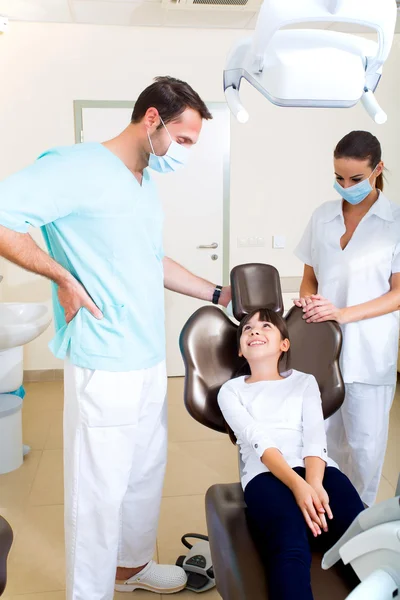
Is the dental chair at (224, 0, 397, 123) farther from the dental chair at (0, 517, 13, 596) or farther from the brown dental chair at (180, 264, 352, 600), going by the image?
the dental chair at (0, 517, 13, 596)

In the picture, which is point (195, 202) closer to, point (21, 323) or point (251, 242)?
point (251, 242)

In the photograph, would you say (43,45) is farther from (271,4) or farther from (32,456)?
(271,4)

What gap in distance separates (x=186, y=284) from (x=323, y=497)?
30.5 inches

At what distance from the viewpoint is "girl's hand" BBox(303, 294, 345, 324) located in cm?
174

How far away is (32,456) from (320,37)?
2399 millimetres

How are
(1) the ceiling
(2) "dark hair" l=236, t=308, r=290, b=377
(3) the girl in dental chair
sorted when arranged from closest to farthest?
(3) the girl in dental chair, (2) "dark hair" l=236, t=308, r=290, b=377, (1) the ceiling

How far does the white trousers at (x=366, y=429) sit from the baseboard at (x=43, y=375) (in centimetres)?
250

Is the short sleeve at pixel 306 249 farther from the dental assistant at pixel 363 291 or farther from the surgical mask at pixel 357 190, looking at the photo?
the surgical mask at pixel 357 190

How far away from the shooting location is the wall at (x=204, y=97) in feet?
12.1

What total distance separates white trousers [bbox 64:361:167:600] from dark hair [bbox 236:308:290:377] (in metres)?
0.25

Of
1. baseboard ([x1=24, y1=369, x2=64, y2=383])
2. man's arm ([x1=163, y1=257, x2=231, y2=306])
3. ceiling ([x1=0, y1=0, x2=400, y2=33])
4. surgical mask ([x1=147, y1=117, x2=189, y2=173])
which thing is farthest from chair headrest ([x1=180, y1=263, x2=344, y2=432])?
baseboard ([x1=24, y1=369, x2=64, y2=383])

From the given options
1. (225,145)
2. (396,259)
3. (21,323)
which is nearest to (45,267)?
(396,259)

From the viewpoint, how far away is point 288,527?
4.17ft

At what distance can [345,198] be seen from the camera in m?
1.85
